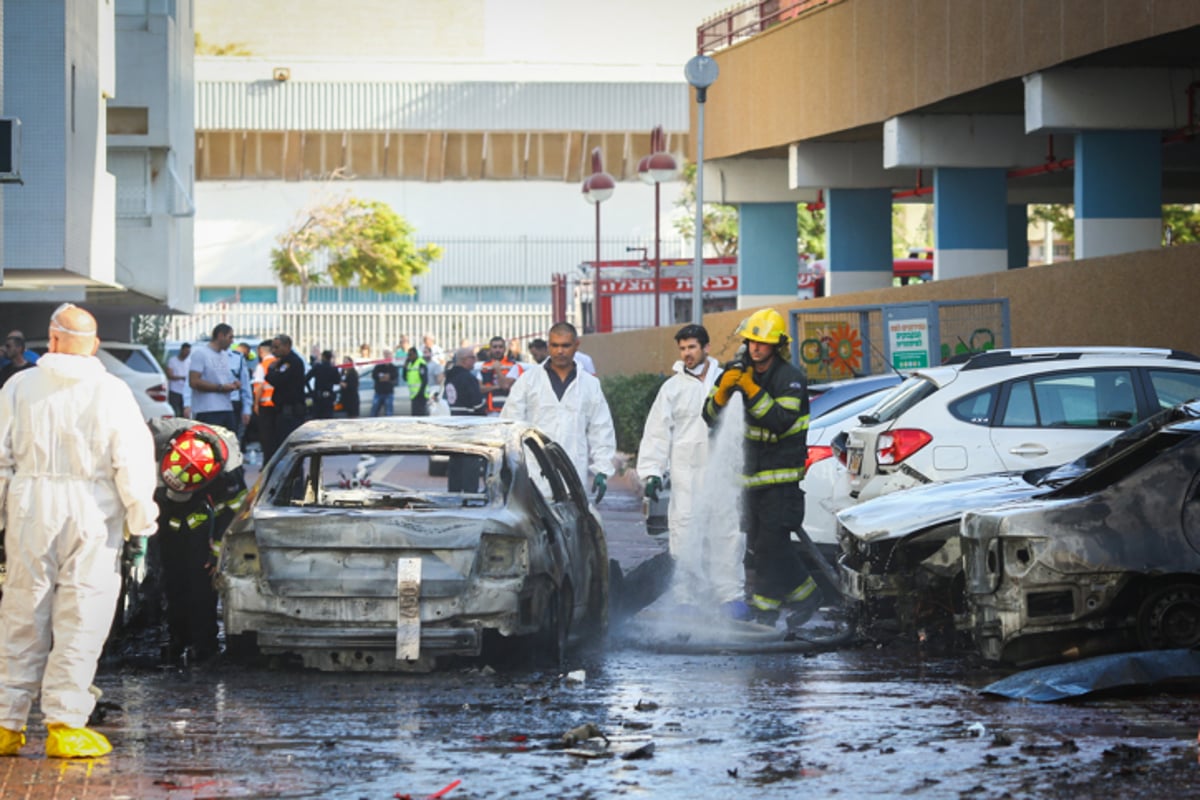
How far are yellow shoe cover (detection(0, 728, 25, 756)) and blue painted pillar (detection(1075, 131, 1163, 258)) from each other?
52.8ft

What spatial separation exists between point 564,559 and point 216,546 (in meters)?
1.78

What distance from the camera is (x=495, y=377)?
2384 centimetres

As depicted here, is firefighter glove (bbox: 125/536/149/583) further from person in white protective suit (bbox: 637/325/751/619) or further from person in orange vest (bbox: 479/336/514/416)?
person in orange vest (bbox: 479/336/514/416)

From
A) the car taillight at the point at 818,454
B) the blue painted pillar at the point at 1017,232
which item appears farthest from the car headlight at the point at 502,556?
the blue painted pillar at the point at 1017,232

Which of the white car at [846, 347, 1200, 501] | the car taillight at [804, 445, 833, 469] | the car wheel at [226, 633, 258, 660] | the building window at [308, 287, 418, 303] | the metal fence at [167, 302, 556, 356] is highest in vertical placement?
the building window at [308, 287, 418, 303]

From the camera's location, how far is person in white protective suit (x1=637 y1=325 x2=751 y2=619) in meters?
11.8

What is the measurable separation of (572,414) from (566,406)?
67 mm

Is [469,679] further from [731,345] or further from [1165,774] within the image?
[731,345]

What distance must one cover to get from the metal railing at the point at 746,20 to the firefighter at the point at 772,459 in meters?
17.0

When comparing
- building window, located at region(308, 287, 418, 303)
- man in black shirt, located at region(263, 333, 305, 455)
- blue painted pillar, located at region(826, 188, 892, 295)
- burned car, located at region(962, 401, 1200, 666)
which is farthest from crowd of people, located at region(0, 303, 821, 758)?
building window, located at region(308, 287, 418, 303)

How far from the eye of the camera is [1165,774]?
675 cm

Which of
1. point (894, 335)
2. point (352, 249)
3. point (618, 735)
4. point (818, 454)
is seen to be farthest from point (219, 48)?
point (618, 735)

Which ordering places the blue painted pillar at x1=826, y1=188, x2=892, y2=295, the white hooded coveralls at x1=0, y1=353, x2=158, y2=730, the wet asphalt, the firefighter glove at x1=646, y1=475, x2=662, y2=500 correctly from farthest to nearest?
the blue painted pillar at x1=826, y1=188, x2=892, y2=295 < the firefighter glove at x1=646, y1=475, x2=662, y2=500 < the white hooded coveralls at x1=0, y1=353, x2=158, y2=730 < the wet asphalt

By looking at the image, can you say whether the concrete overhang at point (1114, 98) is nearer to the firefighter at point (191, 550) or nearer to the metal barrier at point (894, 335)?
the metal barrier at point (894, 335)
